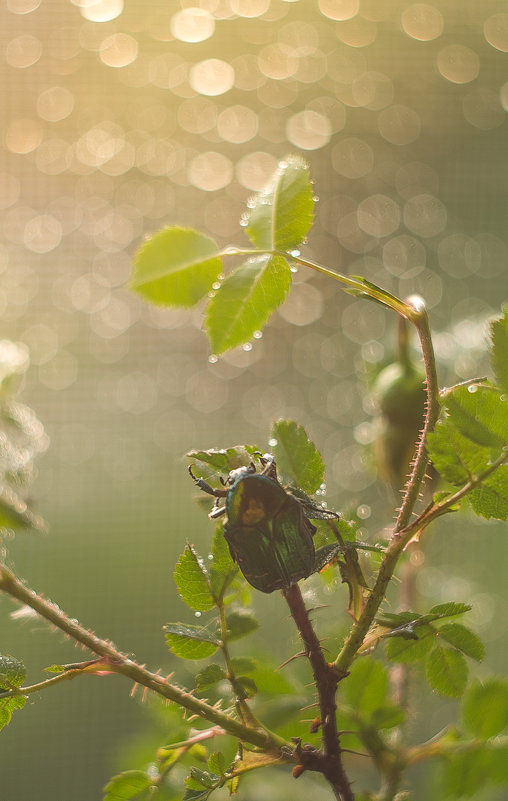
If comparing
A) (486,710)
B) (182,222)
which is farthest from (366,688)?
(182,222)

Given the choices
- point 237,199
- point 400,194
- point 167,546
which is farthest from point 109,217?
point 167,546

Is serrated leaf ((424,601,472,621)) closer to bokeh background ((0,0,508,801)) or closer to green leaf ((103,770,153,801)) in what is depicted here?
green leaf ((103,770,153,801))

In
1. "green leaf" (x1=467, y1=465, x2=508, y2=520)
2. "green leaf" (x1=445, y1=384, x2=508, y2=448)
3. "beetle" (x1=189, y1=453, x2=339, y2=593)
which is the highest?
"green leaf" (x1=445, y1=384, x2=508, y2=448)

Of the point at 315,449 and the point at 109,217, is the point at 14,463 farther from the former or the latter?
the point at 109,217

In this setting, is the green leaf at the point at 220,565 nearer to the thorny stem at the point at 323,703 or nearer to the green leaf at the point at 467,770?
the thorny stem at the point at 323,703

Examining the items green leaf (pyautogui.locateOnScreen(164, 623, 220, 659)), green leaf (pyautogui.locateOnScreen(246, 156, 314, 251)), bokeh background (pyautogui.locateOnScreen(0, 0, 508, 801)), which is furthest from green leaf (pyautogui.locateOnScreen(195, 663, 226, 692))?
bokeh background (pyautogui.locateOnScreen(0, 0, 508, 801))

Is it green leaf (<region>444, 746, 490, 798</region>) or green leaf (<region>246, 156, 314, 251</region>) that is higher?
green leaf (<region>246, 156, 314, 251</region>)
